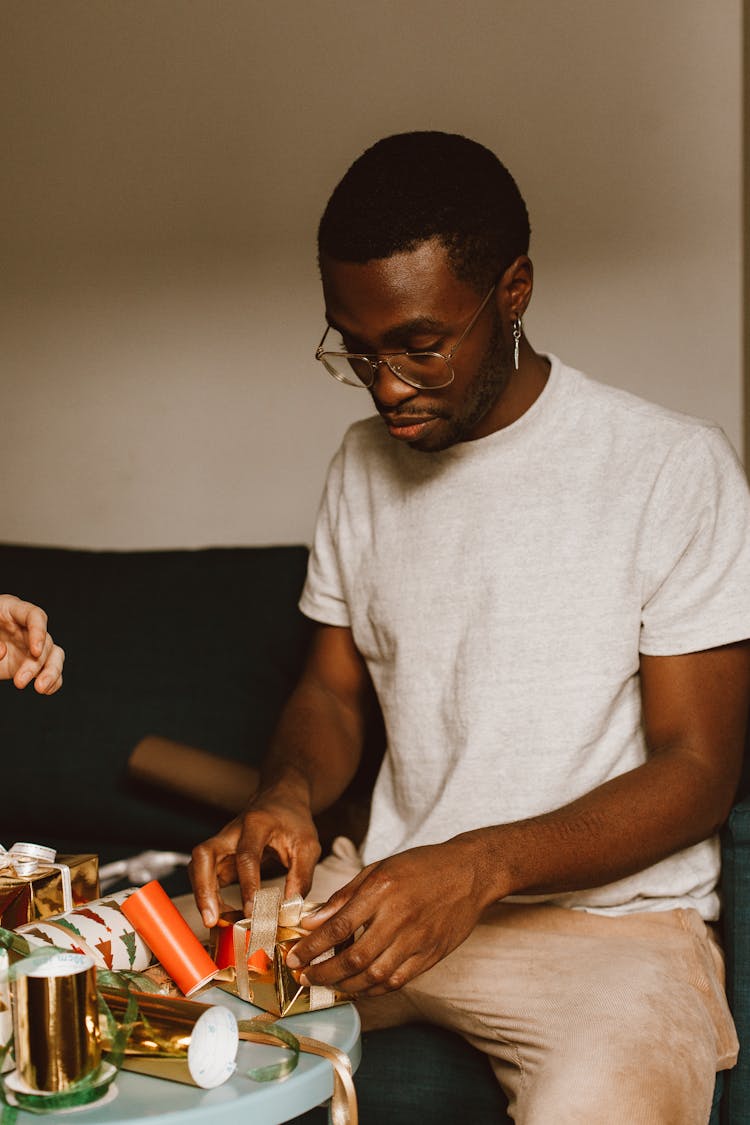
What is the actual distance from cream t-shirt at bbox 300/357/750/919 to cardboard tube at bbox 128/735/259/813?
1.65 feet

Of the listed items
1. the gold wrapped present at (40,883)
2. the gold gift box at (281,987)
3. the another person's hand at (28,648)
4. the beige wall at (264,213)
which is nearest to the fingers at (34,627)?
the another person's hand at (28,648)

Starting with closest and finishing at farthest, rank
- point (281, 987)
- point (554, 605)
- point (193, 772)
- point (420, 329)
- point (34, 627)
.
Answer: point (281, 987)
point (34, 627)
point (420, 329)
point (554, 605)
point (193, 772)

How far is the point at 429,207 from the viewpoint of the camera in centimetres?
159

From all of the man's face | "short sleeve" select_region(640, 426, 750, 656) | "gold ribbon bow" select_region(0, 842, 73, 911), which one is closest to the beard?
the man's face

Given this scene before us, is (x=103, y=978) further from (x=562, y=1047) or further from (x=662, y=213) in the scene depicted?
(x=662, y=213)

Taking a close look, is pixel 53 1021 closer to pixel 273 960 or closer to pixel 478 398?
pixel 273 960

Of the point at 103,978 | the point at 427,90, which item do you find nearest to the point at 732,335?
the point at 427,90

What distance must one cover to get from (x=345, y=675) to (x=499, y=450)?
0.47 meters

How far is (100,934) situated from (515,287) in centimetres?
101

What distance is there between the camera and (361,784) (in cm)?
230

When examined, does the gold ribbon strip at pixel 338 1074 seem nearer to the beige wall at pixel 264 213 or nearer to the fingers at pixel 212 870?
the fingers at pixel 212 870

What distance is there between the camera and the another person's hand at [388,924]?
1.17 metres

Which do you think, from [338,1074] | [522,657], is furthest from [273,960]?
[522,657]

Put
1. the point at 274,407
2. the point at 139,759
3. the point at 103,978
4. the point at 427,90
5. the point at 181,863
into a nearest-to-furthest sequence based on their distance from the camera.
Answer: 1. the point at 103,978
2. the point at 181,863
3. the point at 139,759
4. the point at 427,90
5. the point at 274,407
